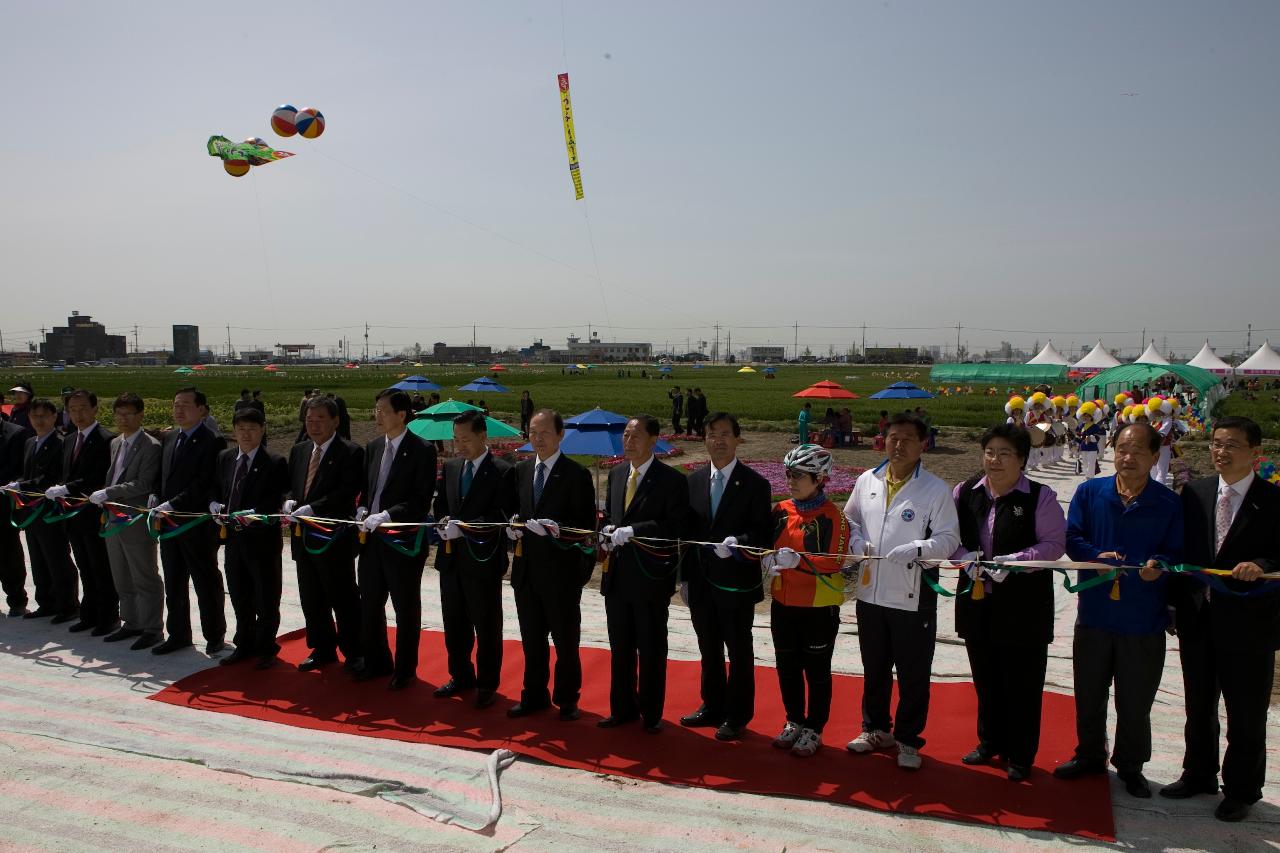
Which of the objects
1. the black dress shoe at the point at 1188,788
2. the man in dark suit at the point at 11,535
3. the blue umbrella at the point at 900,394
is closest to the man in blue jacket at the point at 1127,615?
the black dress shoe at the point at 1188,788

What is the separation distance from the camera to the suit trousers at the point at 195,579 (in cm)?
621

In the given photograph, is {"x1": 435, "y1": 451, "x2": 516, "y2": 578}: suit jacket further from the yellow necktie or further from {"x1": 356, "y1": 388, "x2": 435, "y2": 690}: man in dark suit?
the yellow necktie

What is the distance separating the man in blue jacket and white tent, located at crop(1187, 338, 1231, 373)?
51146 mm

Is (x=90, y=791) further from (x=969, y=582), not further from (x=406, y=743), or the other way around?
(x=969, y=582)

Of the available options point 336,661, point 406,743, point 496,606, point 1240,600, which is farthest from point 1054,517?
point 336,661

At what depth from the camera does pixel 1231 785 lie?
12.5 ft

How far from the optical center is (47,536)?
700cm

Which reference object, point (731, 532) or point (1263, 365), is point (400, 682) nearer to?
point (731, 532)

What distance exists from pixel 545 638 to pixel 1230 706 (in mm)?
3695

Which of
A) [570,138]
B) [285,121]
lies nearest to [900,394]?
[570,138]

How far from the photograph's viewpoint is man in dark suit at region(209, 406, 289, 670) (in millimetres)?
5965

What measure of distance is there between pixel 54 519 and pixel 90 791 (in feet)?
11.9

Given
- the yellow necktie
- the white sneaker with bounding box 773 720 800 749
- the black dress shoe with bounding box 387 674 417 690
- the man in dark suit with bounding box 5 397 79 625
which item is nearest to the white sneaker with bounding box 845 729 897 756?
the white sneaker with bounding box 773 720 800 749

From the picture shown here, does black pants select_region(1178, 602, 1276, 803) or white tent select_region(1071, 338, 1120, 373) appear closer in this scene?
black pants select_region(1178, 602, 1276, 803)
